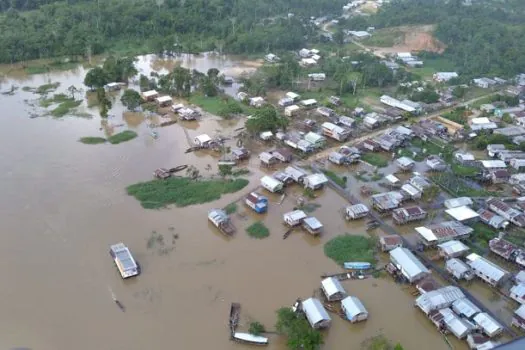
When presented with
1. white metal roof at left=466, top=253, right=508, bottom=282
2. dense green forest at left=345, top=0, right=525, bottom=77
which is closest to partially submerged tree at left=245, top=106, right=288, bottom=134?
white metal roof at left=466, top=253, right=508, bottom=282

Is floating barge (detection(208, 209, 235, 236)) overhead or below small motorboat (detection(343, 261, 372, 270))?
overhead

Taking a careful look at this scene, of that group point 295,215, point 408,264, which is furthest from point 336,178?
point 408,264

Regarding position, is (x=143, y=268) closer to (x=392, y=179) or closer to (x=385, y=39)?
(x=392, y=179)

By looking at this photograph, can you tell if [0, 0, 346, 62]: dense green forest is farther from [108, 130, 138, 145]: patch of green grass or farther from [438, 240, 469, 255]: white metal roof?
[438, 240, 469, 255]: white metal roof

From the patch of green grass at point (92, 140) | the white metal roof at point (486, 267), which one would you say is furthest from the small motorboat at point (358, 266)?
the patch of green grass at point (92, 140)

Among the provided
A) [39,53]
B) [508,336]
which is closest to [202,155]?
[508,336]
